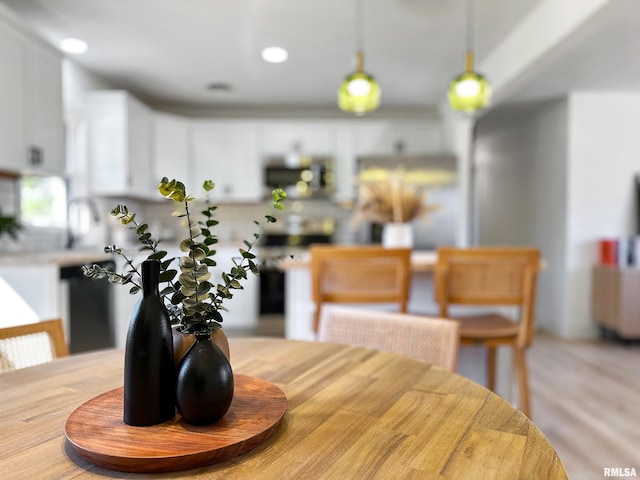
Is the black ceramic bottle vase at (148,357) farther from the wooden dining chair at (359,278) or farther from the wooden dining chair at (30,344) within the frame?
the wooden dining chair at (359,278)

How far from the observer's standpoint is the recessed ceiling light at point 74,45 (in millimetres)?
3447

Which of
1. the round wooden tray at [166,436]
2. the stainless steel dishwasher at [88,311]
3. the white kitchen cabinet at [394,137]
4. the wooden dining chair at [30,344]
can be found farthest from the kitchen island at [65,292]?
the white kitchen cabinet at [394,137]

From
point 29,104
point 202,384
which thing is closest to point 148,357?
point 202,384

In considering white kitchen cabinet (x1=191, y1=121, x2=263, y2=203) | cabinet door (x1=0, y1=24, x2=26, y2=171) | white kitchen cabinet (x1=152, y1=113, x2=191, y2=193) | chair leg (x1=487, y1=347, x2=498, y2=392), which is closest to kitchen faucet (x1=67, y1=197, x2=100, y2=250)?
cabinet door (x1=0, y1=24, x2=26, y2=171)

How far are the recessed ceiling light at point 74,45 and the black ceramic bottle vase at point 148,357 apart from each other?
3489 millimetres

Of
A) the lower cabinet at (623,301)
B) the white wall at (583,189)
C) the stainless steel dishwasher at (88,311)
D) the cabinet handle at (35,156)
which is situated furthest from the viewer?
the white wall at (583,189)

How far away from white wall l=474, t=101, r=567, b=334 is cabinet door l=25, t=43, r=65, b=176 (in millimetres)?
4053

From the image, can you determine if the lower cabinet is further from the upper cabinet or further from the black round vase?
the upper cabinet

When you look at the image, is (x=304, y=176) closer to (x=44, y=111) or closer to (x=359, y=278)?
(x=44, y=111)

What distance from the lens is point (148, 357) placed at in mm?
696

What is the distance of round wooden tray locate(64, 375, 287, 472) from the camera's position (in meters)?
0.61

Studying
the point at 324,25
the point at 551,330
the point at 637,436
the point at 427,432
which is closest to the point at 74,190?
the point at 324,25

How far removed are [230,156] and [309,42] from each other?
185 cm

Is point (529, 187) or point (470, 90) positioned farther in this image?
point (529, 187)
